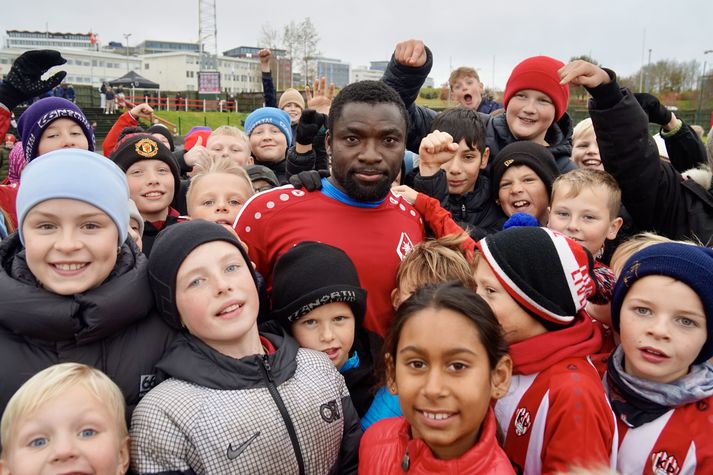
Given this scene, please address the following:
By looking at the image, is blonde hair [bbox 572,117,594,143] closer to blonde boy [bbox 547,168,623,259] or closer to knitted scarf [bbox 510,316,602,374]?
blonde boy [bbox 547,168,623,259]

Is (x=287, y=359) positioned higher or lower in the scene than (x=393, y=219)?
lower

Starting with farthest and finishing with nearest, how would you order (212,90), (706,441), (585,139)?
(212,90), (585,139), (706,441)

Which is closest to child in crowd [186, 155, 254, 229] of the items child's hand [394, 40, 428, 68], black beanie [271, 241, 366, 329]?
black beanie [271, 241, 366, 329]

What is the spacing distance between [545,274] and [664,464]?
86 centimetres

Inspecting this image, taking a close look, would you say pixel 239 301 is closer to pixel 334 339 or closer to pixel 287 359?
pixel 287 359

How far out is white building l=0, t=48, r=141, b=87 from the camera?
2972 inches

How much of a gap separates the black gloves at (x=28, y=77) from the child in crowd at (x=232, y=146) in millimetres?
1437

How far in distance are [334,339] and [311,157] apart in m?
1.94

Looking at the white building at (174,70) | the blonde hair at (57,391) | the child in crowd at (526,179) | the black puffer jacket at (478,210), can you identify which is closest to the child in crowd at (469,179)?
the black puffer jacket at (478,210)

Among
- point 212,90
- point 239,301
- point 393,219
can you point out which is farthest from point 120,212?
point 212,90

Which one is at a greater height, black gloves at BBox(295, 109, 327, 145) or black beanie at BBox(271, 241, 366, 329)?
black gloves at BBox(295, 109, 327, 145)

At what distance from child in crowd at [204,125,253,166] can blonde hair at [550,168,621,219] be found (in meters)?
3.03

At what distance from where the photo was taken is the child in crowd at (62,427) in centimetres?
171

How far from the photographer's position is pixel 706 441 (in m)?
1.99
